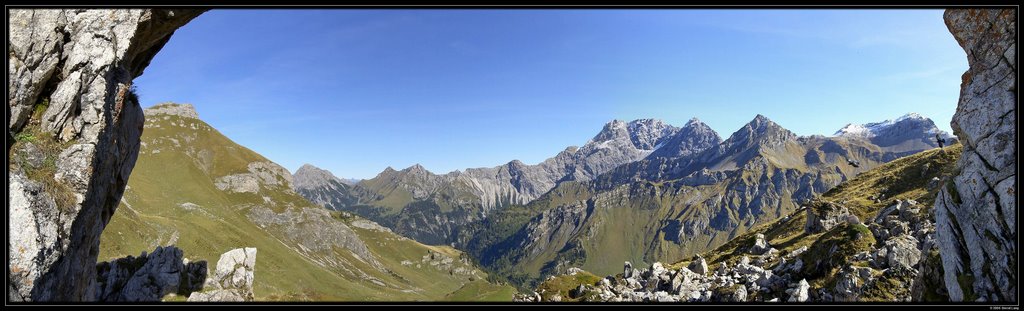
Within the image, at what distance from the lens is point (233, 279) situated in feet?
132

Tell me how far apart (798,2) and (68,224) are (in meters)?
24.8

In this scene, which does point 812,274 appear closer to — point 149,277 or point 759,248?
point 759,248

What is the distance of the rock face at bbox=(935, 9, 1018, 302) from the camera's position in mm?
14086

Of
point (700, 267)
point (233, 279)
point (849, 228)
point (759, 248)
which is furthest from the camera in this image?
point (759, 248)

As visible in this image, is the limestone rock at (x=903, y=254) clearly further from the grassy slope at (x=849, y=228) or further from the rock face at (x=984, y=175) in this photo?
the rock face at (x=984, y=175)

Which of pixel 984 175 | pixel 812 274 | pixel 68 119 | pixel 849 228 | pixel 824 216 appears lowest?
pixel 812 274

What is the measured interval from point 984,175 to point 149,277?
5113 cm

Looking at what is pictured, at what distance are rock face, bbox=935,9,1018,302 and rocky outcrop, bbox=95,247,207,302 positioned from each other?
4725cm

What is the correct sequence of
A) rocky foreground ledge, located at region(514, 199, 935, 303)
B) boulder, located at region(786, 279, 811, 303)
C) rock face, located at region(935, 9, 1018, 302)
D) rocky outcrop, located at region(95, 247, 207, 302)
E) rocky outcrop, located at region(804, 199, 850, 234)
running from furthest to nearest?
rocky outcrop, located at region(804, 199, 850, 234)
rocky outcrop, located at region(95, 247, 207, 302)
boulder, located at region(786, 279, 811, 303)
rocky foreground ledge, located at region(514, 199, 935, 303)
rock face, located at region(935, 9, 1018, 302)

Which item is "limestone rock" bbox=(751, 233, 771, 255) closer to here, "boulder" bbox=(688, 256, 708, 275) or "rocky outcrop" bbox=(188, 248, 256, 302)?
"boulder" bbox=(688, 256, 708, 275)

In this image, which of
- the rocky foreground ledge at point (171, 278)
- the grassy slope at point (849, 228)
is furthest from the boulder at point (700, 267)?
the rocky foreground ledge at point (171, 278)

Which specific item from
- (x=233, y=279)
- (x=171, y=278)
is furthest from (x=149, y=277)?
(x=233, y=279)

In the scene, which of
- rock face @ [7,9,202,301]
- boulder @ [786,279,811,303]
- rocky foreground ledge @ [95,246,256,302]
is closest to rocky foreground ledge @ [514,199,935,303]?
boulder @ [786,279,811,303]
